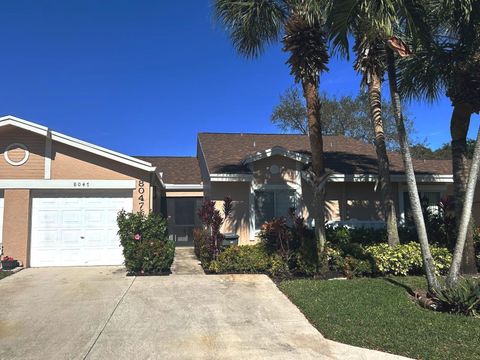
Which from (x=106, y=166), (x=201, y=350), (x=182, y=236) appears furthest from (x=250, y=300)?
(x=182, y=236)

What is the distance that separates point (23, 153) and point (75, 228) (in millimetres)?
2801

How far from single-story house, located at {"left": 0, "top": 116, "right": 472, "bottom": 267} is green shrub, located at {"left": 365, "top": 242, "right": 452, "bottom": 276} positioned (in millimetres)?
3542

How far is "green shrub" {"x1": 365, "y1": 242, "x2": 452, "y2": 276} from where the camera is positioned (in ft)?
37.4

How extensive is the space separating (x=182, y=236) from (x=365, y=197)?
8.58m

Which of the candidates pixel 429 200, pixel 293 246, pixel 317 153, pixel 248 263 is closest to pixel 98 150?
pixel 248 263

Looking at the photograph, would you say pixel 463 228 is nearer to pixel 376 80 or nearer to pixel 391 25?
pixel 391 25

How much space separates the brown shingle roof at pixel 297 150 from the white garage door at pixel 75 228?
3741 millimetres

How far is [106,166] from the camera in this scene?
13.9m

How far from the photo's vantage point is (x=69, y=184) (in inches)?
535

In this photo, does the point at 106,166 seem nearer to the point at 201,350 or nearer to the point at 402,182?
the point at 201,350

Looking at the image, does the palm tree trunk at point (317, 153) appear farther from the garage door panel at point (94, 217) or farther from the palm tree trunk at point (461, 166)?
the garage door panel at point (94, 217)

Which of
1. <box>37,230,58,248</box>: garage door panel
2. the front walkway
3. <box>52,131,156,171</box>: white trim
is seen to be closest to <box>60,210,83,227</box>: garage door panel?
<box>37,230,58,248</box>: garage door panel

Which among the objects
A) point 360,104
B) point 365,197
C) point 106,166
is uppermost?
point 360,104

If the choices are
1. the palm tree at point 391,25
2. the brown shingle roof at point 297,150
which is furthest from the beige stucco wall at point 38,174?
the palm tree at point 391,25
